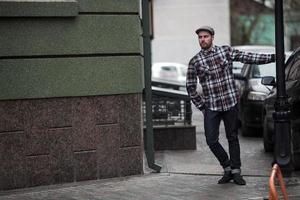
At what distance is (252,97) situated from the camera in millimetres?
13484

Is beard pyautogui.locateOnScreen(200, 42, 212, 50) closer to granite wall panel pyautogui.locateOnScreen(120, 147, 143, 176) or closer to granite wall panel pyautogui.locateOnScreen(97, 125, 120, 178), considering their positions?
granite wall panel pyautogui.locateOnScreen(97, 125, 120, 178)

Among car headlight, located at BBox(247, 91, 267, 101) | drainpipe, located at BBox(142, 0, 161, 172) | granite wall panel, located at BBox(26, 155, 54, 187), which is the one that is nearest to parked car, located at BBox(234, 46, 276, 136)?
car headlight, located at BBox(247, 91, 267, 101)

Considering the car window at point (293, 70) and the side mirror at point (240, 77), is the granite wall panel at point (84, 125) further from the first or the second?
the side mirror at point (240, 77)

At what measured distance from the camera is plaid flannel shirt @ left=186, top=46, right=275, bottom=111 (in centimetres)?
856

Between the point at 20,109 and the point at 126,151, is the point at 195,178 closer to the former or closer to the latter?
the point at 126,151

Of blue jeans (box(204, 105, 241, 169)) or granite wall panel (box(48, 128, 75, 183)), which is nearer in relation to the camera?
blue jeans (box(204, 105, 241, 169))

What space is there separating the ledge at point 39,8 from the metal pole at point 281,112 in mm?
2547

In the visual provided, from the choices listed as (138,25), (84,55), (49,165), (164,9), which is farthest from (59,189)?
(164,9)

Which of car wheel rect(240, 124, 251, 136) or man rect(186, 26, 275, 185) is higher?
man rect(186, 26, 275, 185)

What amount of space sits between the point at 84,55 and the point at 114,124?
99cm

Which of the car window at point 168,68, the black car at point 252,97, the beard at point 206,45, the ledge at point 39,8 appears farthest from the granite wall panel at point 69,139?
the car window at point 168,68

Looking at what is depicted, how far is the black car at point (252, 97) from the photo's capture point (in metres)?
13.4

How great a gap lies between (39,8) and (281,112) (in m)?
3.24

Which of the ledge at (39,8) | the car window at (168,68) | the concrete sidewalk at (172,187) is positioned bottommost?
the concrete sidewalk at (172,187)
